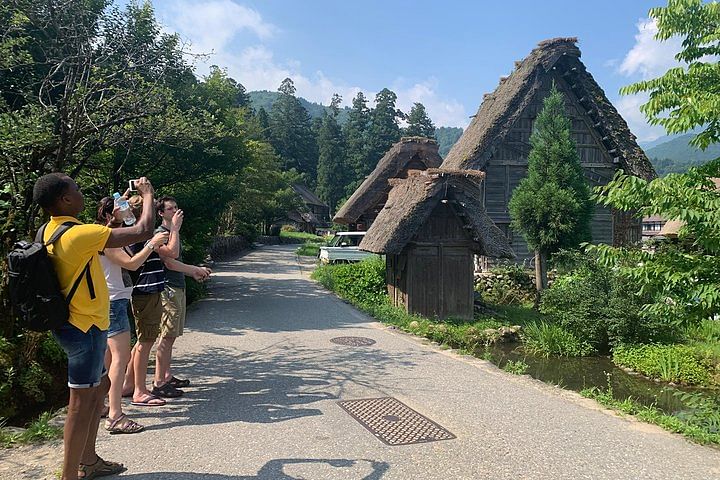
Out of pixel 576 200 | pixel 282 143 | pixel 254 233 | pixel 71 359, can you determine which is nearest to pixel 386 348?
pixel 71 359

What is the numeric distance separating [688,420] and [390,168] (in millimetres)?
16658

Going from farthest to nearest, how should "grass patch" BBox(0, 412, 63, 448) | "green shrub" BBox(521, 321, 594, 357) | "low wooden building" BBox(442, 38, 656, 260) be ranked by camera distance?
"low wooden building" BBox(442, 38, 656, 260) → "green shrub" BBox(521, 321, 594, 357) → "grass patch" BBox(0, 412, 63, 448)

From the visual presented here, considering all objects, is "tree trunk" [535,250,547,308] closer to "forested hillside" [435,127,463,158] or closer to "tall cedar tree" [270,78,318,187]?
"tall cedar tree" [270,78,318,187]

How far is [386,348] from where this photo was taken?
815cm

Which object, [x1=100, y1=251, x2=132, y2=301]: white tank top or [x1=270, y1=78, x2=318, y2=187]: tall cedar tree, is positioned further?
[x1=270, y1=78, x2=318, y2=187]: tall cedar tree

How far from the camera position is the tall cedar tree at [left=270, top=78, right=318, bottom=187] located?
68875 mm

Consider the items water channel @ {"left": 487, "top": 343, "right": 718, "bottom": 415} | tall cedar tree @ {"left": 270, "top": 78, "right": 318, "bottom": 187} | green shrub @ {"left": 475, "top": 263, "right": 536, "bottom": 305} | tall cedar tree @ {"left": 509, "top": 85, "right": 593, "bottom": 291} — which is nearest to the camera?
water channel @ {"left": 487, "top": 343, "right": 718, "bottom": 415}

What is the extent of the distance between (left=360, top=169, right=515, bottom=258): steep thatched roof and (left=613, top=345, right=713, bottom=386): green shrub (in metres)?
3.16

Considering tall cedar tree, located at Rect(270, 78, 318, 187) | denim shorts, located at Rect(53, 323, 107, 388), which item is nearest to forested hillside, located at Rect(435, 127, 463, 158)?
tall cedar tree, located at Rect(270, 78, 318, 187)

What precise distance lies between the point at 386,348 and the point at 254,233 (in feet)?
98.5

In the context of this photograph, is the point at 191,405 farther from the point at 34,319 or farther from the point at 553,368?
the point at 553,368

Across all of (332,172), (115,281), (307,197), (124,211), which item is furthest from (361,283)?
(332,172)

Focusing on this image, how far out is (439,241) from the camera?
12117 millimetres

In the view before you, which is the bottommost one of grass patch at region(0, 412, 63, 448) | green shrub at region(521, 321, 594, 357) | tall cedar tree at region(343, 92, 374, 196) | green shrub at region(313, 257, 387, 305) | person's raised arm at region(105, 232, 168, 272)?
green shrub at region(521, 321, 594, 357)
